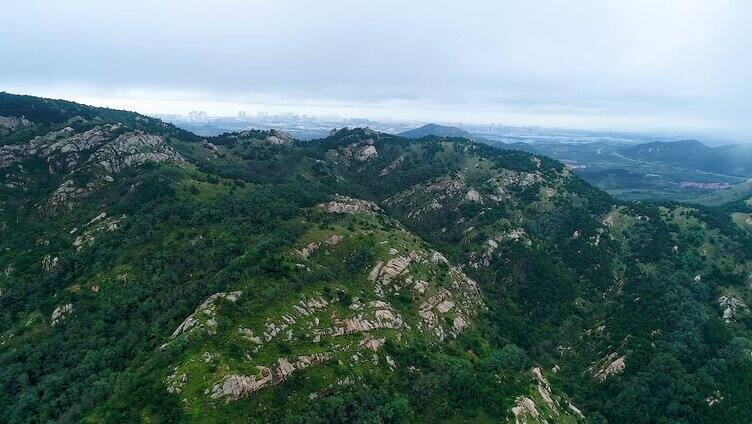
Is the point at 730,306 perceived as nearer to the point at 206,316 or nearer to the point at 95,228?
the point at 206,316

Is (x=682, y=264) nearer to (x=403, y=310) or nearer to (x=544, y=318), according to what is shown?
(x=544, y=318)

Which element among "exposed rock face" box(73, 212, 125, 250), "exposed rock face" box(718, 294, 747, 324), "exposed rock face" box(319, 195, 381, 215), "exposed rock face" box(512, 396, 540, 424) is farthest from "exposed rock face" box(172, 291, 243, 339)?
"exposed rock face" box(718, 294, 747, 324)

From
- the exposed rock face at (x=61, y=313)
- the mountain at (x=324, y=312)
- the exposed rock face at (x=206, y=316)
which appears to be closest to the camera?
the mountain at (x=324, y=312)

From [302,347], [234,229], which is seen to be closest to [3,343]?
[234,229]

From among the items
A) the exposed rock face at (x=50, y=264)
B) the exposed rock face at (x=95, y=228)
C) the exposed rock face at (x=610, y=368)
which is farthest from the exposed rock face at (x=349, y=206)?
the exposed rock face at (x=610, y=368)

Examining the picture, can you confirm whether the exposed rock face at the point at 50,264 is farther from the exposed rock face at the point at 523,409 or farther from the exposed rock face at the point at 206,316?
the exposed rock face at the point at 523,409

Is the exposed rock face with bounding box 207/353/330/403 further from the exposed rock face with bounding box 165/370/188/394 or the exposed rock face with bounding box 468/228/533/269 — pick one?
the exposed rock face with bounding box 468/228/533/269
